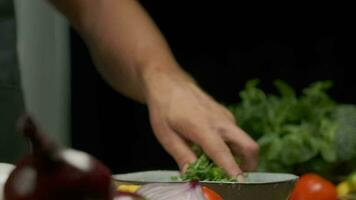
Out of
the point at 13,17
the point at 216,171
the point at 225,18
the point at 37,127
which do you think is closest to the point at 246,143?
the point at 216,171

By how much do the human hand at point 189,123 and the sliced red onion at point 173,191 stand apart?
0.37 m

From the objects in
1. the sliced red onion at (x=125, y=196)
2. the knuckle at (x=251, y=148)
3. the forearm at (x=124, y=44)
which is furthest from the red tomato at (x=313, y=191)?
the sliced red onion at (x=125, y=196)

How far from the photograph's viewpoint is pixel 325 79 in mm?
2637

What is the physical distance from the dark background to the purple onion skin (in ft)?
7.30

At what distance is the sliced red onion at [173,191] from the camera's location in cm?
60

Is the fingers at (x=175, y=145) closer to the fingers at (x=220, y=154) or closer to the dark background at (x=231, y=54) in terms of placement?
the fingers at (x=220, y=154)

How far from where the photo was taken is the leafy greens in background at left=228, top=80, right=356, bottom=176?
212 cm

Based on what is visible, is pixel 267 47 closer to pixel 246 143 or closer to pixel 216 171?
pixel 246 143

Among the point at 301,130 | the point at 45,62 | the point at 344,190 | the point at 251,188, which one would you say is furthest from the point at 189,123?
the point at 45,62

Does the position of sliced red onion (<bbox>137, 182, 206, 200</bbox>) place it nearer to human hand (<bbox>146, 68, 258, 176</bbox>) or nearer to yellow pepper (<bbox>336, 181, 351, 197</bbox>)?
human hand (<bbox>146, 68, 258, 176</bbox>)

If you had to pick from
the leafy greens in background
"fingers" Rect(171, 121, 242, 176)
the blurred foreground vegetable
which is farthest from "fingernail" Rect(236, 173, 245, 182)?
the leafy greens in background

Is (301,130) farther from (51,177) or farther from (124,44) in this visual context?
(51,177)

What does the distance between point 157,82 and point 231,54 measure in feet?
→ 5.03

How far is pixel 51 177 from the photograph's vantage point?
35 centimetres
